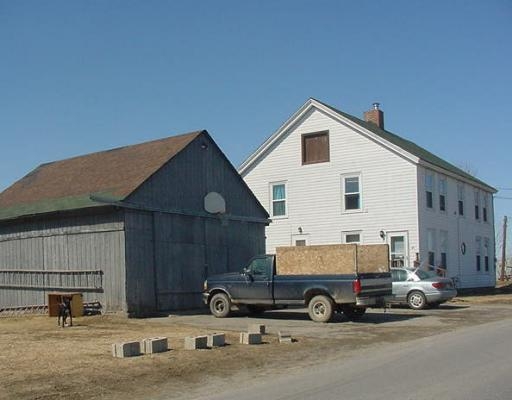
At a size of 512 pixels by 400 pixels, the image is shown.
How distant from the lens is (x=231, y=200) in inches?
1017

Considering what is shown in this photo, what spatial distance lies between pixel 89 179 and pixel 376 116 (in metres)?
18.4

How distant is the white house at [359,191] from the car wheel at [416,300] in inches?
277

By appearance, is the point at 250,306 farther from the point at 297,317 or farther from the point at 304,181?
the point at 304,181

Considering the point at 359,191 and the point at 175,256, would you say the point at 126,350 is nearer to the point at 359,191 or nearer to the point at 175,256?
the point at 175,256

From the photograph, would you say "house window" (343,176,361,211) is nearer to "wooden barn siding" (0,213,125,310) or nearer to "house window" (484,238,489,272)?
"house window" (484,238,489,272)

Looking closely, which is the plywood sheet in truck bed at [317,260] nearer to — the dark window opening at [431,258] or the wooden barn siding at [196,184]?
the wooden barn siding at [196,184]

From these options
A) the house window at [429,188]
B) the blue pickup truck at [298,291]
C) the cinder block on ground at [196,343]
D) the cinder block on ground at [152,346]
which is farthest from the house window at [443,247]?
the cinder block on ground at [152,346]

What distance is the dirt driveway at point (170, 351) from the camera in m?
9.77

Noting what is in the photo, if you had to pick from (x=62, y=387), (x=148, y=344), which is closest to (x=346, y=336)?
(x=148, y=344)

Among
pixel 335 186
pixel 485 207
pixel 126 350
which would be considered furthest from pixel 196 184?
pixel 485 207

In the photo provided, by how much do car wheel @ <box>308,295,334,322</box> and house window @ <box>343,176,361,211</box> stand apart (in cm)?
1479

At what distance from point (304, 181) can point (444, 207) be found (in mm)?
7169

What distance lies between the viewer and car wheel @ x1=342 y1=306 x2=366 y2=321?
19311 mm

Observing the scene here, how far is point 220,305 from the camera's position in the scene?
2055 centimetres
